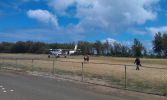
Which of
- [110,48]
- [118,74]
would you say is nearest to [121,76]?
[118,74]

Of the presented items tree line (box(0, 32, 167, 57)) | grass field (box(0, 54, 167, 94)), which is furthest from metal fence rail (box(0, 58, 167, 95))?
tree line (box(0, 32, 167, 57))

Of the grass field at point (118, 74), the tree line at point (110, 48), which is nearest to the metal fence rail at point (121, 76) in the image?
the grass field at point (118, 74)

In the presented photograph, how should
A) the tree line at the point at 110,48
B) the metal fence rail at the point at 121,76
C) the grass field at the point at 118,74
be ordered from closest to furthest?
the metal fence rail at the point at 121,76
the grass field at the point at 118,74
the tree line at the point at 110,48

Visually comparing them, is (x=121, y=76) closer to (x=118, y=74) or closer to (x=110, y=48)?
(x=118, y=74)

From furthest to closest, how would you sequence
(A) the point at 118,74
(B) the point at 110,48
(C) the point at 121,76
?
1. (B) the point at 110,48
2. (A) the point at 118,74
3. (C) the point at 121,76

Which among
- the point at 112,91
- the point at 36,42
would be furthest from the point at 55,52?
the point at 36,42

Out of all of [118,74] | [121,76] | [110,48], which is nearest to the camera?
[121,76]

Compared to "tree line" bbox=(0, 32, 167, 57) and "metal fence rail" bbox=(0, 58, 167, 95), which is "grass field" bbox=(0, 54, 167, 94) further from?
"tree line" bbox=(0, 32, 167, 57)

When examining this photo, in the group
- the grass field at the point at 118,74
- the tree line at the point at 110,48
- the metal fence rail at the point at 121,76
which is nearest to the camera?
the metal fence rail at the point at 121,76

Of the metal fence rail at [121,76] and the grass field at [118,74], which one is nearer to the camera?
the metal fence rail at [121,76]

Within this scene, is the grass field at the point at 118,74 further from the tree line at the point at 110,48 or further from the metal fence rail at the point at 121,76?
the tree line at the point at 110,48

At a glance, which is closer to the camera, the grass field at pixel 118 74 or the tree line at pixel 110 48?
the grass field at pixel 118 74

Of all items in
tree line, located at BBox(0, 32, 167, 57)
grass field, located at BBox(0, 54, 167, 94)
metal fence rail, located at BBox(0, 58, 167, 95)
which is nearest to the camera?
metal fence rail, located at BBox(0, 58, 167, 95)

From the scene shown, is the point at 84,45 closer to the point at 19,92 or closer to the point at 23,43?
the point at 23,43
